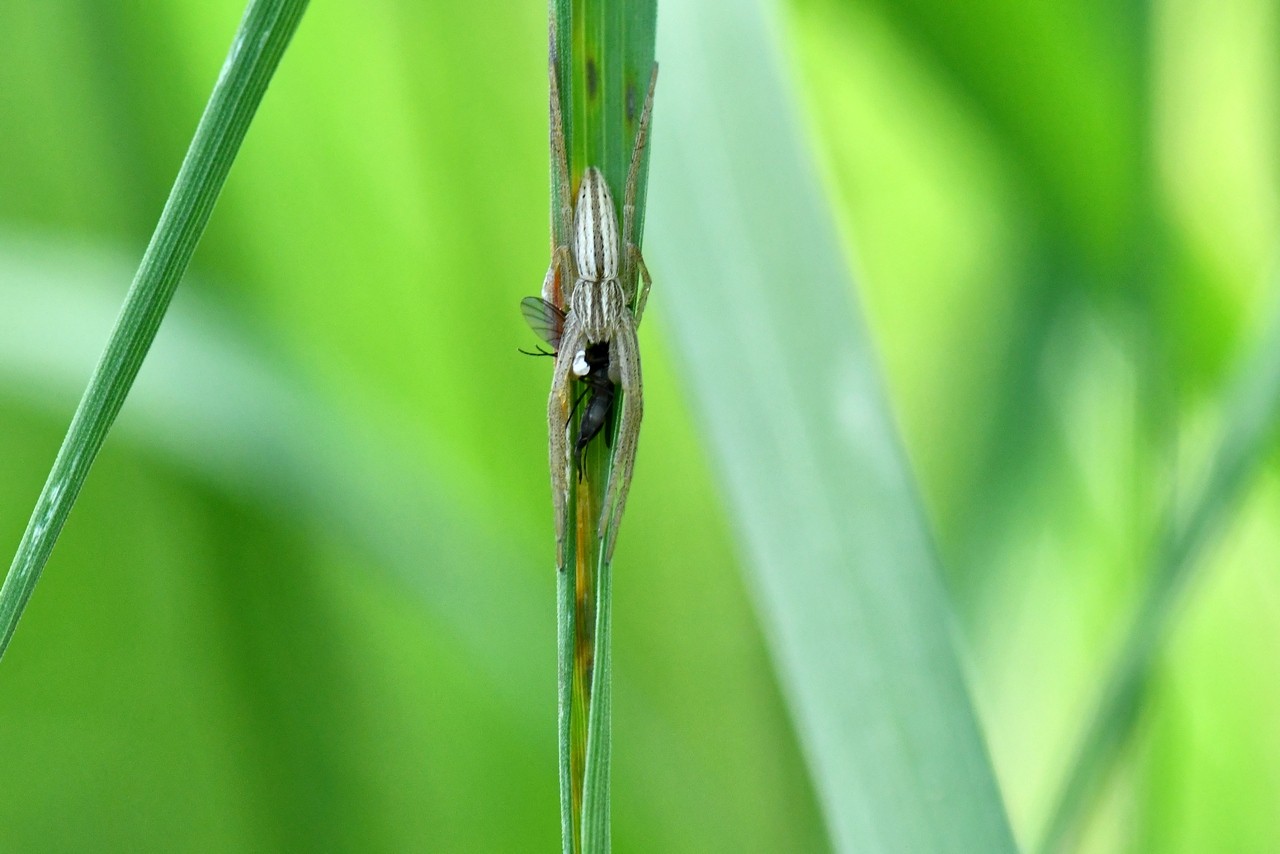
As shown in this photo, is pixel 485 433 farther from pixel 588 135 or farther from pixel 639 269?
pixel 588 135

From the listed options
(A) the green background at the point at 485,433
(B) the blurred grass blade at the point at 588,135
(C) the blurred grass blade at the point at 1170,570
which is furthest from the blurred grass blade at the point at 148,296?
(C) the blurred grass blade at the point at 1170,570

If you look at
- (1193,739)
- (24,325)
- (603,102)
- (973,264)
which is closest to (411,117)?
(24,325)

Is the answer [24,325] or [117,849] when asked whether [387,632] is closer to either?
[117,849]

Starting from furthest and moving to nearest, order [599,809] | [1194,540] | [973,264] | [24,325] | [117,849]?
[973,264], [117,849], [24,325], [1194,540], [599,809]

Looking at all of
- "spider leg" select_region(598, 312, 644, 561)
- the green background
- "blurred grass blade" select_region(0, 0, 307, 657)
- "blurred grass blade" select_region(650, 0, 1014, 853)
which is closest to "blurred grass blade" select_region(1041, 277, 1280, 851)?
the green background

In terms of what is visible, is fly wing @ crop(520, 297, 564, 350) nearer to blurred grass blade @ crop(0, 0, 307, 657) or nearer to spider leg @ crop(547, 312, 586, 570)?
spider leg @ crop(547, 312, 586, 570)

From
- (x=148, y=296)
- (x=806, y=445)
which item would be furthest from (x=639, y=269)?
(x=148, y=296)
